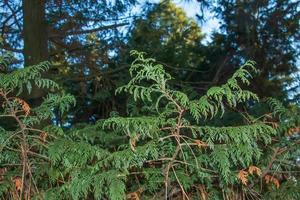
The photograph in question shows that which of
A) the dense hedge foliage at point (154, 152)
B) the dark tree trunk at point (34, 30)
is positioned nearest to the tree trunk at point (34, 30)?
the dark tree trunk at point (34, 30)

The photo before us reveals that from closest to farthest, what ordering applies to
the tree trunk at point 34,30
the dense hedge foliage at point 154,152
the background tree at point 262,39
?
1. the dense hedge foliage at point 154,152
2. the tree trunk at point 34,30
3. the background tree at point 262,39

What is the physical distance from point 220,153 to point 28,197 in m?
1.21

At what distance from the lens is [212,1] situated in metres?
8.27

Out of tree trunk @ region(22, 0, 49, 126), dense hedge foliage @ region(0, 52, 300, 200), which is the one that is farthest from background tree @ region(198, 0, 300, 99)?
dense hedge foliage @ region(0, 52, 300, 200)

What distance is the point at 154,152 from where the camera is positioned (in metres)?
2.68

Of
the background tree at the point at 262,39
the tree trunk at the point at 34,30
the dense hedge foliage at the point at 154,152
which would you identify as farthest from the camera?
the background tree at the point at 262,39

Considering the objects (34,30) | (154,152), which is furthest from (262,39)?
(154,152)

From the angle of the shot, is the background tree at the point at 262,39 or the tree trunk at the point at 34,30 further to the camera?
the background tree at the point at 262,39

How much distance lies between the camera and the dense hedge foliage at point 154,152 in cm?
265

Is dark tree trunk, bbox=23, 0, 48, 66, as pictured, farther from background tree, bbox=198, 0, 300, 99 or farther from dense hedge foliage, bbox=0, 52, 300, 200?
dense hedge foliage, bbox=0, 52, 300, 200

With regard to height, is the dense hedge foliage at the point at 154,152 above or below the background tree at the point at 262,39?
below

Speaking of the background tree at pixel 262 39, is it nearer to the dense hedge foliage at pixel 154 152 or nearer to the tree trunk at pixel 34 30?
the tree trunk at pixel 34 30

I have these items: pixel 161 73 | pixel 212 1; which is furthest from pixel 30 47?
pixel 161 73

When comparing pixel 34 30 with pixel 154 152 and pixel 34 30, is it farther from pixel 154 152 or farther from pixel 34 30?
pixel 154 152
